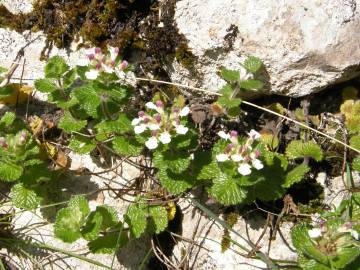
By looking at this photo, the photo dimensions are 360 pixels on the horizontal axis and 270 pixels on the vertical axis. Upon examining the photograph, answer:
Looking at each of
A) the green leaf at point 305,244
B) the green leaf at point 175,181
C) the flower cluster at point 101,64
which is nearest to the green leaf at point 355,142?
the green leaf at point 305,244

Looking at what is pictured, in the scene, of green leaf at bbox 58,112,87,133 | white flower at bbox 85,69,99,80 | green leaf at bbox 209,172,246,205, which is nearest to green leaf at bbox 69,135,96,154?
green leaf at bbox 58,112,87,133

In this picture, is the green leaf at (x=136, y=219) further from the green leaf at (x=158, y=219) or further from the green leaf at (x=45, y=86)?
the green leaf at (x=45, y=86)

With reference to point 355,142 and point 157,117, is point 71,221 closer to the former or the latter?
point 157,117

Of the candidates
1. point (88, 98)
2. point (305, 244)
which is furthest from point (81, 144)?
point (305, 244)

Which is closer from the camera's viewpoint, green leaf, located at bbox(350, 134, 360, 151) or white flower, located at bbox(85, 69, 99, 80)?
white flower, located at bbox(85, 69, 99, 80)

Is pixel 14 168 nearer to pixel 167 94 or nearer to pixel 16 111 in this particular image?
pixel 16 111

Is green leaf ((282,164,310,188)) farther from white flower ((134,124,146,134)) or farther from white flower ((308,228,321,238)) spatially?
white flower ((134,124,146,134))

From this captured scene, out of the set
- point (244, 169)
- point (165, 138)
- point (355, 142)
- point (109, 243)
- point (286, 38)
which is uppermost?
point (286, 38)
